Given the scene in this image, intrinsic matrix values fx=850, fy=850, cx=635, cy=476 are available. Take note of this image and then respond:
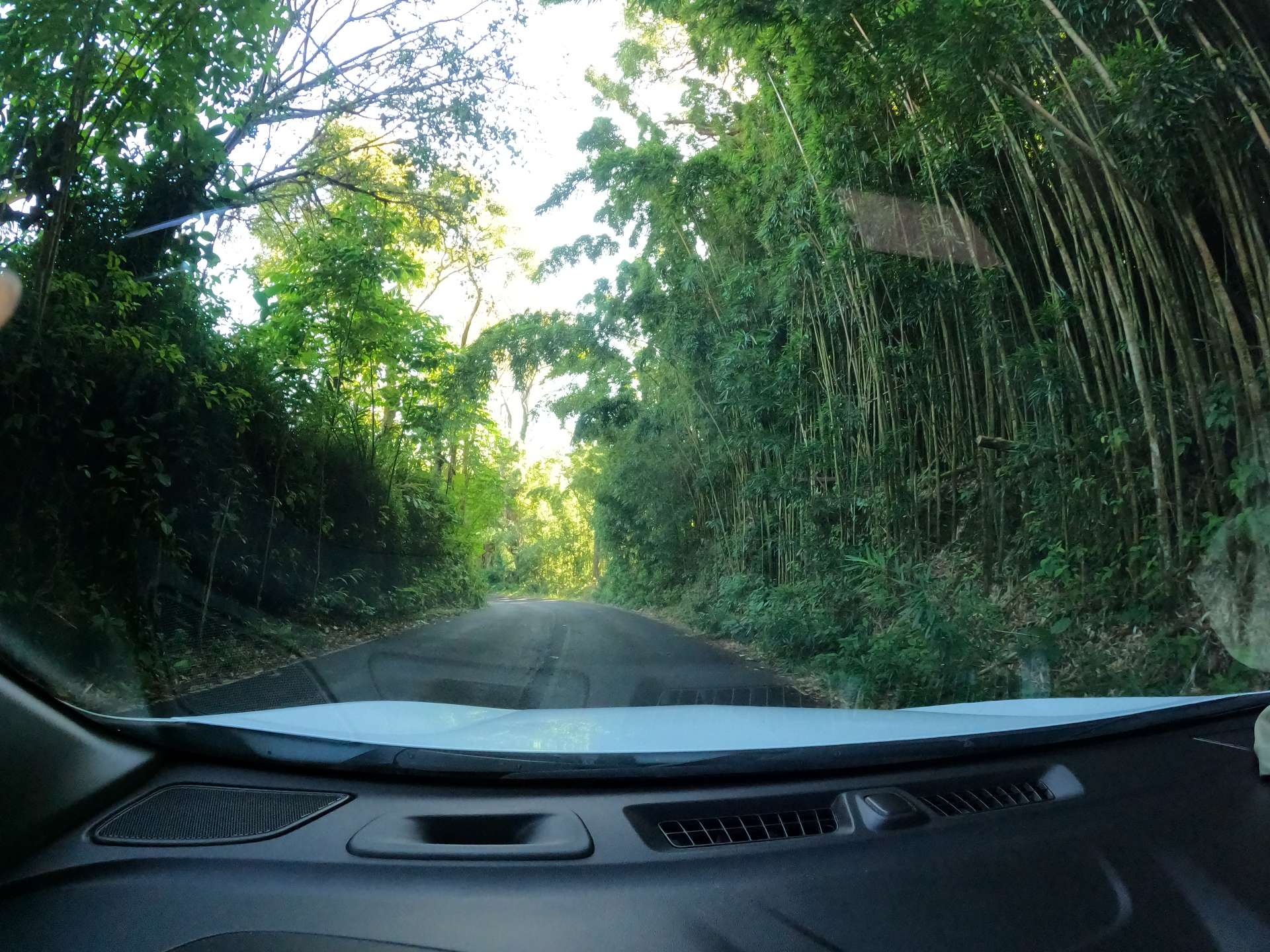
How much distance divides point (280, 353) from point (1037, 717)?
22.8 feet

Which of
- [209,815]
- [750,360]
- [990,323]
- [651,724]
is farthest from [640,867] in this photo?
[750,360]

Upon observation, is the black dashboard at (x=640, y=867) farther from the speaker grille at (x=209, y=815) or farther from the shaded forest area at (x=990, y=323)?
the shaded forest area at (x=990, y=323)

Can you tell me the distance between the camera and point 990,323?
6.21m

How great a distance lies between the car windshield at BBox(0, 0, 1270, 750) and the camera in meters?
4.35

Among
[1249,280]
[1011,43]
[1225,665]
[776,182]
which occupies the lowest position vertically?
[1225,665]

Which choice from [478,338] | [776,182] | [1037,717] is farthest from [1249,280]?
[478,338]

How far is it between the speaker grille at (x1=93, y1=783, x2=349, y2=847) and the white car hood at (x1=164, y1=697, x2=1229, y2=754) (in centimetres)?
15

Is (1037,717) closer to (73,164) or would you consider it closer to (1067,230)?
(1067,230)

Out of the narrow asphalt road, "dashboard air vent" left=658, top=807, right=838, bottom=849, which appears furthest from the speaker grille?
the narrow asphalt road

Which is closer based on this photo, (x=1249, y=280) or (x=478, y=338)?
(x=1249, y=280)

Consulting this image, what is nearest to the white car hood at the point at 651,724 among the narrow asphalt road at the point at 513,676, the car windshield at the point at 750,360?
the car windshield at the point at 750,360

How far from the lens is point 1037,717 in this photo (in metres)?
2.61

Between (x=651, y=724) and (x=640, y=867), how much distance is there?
2.50ft

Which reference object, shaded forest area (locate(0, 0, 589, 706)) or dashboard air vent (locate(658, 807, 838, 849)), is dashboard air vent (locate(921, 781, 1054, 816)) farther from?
shaded forest area (locate(0, 0, 589, 706))
